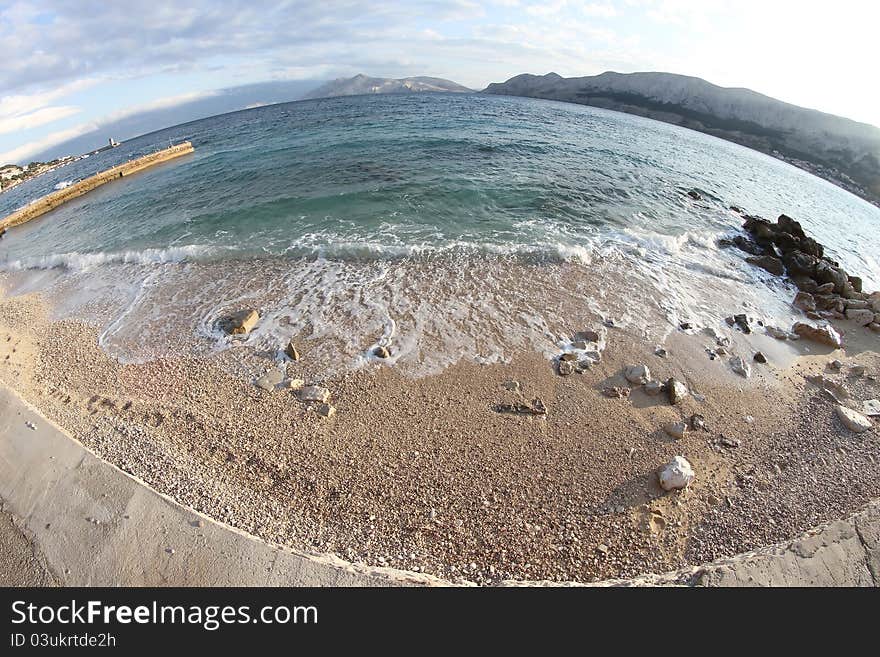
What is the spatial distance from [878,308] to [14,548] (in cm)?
2175

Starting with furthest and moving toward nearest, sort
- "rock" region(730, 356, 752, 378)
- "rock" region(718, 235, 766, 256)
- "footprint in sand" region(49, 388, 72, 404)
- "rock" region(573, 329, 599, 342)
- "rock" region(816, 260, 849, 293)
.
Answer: "rock" region(718, 235, 766, 256)
"rock" region(816, 260, 849, 293)
"rock" region(573, 329, 599, 342)
"rock" region(730, 356, 752, 378)
"footprint in sand" region(49, 388, 72, 404)

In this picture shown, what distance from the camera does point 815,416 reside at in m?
7.78

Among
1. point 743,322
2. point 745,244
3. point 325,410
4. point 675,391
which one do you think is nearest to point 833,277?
point 745,244

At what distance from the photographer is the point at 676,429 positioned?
22.9ft

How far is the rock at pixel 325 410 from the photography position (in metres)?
7.27

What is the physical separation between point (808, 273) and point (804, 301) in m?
2.78

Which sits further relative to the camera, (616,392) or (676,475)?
(616,392)

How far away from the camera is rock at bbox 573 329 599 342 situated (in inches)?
367

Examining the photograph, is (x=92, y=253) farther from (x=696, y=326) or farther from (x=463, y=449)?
(x=696, y=326)

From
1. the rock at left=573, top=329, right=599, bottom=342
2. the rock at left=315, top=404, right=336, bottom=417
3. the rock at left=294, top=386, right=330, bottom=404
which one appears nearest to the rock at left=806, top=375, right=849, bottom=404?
the rock at left=573, top=329, right=599, bottom=342

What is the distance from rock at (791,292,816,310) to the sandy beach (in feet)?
11.0

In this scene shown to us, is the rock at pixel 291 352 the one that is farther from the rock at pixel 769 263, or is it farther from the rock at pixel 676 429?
the rock at pixel 769 263

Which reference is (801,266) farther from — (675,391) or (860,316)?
(675,391)

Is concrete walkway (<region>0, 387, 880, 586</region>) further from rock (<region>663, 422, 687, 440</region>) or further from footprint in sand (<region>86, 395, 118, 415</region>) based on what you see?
rock (<region>663, 422, 687, 440</region>)
